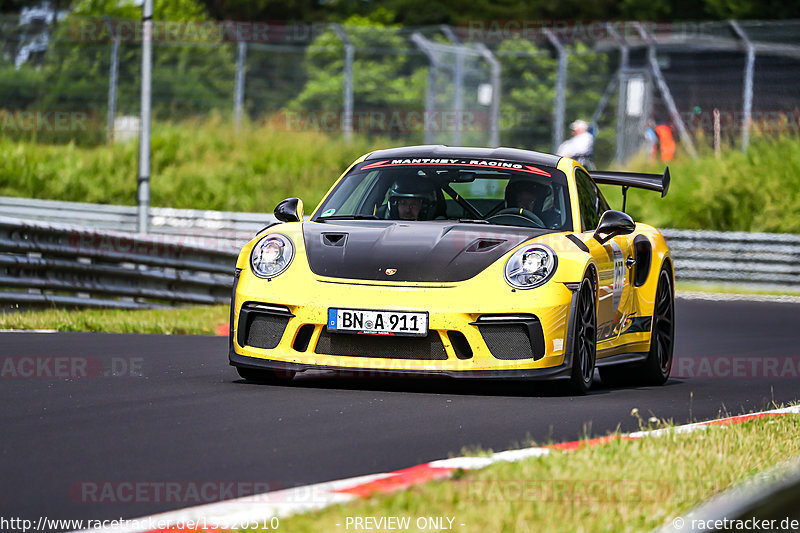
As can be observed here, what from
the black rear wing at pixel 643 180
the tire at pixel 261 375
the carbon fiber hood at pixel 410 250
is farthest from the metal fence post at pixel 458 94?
the tire at pixel 261 375

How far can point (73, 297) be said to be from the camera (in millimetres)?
13047

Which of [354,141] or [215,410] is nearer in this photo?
[215,410]

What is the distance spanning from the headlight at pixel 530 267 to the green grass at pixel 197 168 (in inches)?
704

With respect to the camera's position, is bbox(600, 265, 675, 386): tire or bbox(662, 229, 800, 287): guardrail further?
bbox(662, 229, 800, 287): guardrail

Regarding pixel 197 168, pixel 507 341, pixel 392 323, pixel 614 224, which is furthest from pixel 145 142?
pixel 507 341

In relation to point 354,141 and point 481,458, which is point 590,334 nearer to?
point 481,458

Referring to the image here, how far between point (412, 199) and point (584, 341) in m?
1.45

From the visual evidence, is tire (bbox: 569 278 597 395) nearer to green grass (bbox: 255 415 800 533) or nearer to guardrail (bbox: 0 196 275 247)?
green grass (bbox: 255 415 800 533)

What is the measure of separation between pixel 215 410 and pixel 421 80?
71.6 ft

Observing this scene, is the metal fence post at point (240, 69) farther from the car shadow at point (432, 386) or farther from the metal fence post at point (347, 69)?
the car shadow at point (432, 386)

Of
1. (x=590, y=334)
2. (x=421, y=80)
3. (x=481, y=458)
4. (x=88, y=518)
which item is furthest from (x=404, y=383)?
(x=421, y=80)

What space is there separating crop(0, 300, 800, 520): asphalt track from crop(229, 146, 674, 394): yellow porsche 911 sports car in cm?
18

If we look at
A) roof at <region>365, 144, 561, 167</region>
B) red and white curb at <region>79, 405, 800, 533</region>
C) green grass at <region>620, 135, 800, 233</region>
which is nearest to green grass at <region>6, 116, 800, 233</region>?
green grass at <region>620, 135, 800, 233</region>

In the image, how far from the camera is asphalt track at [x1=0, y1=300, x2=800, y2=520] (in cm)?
466
